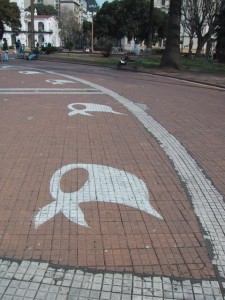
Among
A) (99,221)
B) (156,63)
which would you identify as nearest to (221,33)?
(156,63)

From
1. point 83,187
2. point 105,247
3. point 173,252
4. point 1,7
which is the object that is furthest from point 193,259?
point 1,7

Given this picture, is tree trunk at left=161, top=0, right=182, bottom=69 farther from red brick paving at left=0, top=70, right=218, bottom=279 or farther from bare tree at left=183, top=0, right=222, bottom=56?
bare tree at left=183, top=0, right=222, bottom=56

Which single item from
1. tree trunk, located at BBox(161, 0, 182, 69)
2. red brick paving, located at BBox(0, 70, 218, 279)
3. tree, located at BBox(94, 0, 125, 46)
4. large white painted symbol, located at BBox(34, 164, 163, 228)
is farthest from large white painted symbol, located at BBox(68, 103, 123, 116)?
tree, located at BBox(94, 0, 125, 46)

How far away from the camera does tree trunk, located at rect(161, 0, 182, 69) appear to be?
23766mm

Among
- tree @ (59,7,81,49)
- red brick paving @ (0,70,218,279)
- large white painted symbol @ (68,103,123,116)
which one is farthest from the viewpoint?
tree @ (59,7,81,49)

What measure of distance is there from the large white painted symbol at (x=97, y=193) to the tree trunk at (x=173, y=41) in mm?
19605

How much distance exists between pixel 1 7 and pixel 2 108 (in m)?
60.3

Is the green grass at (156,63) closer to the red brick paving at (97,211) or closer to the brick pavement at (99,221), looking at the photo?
the red brick paving at (97,211)

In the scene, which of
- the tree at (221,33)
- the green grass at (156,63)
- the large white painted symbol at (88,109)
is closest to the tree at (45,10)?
the tree at (221,33)

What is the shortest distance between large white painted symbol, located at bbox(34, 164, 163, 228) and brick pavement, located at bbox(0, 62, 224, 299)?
0.04 feet

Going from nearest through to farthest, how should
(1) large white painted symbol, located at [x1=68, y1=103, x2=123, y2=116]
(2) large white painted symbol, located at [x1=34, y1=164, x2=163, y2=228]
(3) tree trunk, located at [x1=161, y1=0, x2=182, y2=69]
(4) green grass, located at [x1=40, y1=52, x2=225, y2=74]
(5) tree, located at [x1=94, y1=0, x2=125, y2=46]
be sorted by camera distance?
1. (2) large white painted symbol, located at [x1=34, y1=164, x2=163, y2=228]
2. (1) large white painted symbol, located at [x1=68, y1=103, x2=123, y2=116]
3. (3) tree trunk, located at [x1=161, y1=0, x2=182, y2=69]
4. (4) green grass, located at [x1=40, y1=52, x2=225, y2=74]
5. (5) tree, located at [x1=94, y1=0, x2=125, y2=46]

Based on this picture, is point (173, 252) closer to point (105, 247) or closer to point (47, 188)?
point (105, 247)

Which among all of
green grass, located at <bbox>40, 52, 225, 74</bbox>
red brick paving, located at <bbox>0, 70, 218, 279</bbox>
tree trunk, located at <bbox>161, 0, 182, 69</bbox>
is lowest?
green grass, located at <bbox>40, 52, 225, 74</bbox>

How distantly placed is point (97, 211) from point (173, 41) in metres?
21.3
